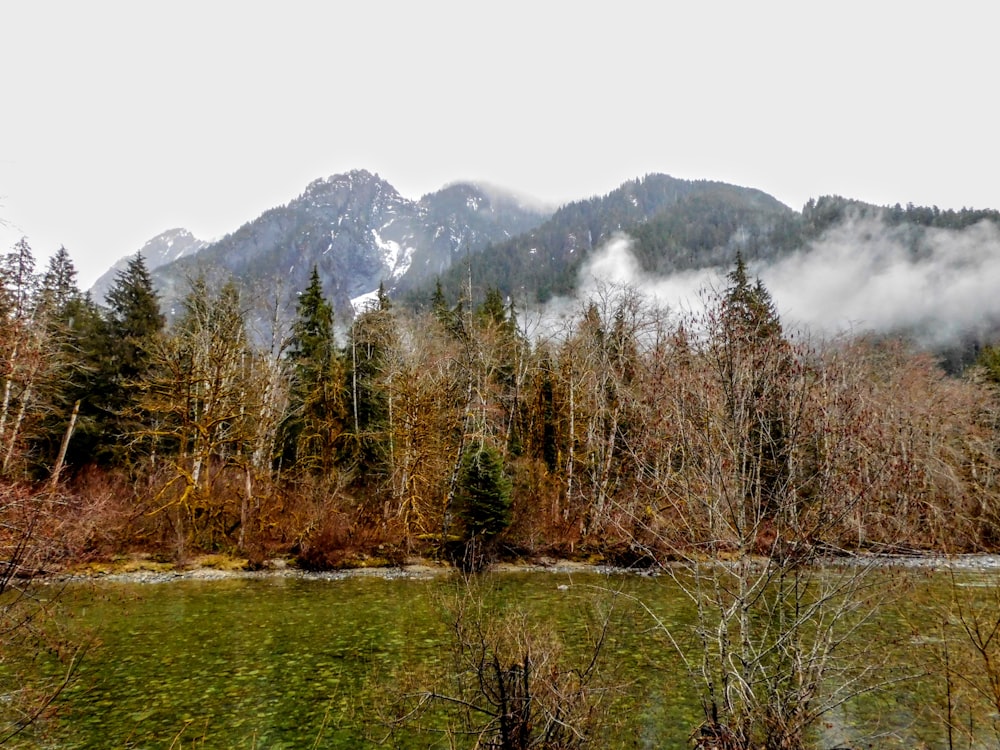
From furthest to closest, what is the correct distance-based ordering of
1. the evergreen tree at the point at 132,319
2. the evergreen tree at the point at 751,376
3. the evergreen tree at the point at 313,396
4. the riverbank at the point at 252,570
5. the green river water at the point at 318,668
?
1. the evergreen tree at the point at 132,319
2. the evergreen tree at the point at 313,396
3. the riverbank at the point at 252,570
4. the green river water at the point at 318,668
5. the evergreen tree at the point at 751,376

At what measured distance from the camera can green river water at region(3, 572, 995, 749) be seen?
7.76 m

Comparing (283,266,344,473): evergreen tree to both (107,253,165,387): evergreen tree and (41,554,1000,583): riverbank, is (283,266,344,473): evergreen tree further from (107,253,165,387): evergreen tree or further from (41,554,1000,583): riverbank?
(107,253,165,387): evergreen tree

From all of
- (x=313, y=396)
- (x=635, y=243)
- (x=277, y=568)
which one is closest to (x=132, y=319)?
(x=313, y=396)

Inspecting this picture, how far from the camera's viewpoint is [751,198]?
16162cm

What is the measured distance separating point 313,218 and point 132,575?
621 ft

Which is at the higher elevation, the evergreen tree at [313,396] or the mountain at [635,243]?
the mountain at [635,243]

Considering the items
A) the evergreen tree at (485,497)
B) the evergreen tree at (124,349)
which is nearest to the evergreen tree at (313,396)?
the evergreen tree at (124,349)

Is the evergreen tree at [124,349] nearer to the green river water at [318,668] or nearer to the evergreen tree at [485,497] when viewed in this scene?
the green river water at [318,668]

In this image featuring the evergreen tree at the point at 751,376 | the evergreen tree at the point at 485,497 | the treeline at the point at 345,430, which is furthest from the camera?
the evergreen tree at the point at 485,497

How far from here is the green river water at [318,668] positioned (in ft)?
25.5

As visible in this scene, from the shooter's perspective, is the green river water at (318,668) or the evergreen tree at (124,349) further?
the evergreen tree at (124,349)

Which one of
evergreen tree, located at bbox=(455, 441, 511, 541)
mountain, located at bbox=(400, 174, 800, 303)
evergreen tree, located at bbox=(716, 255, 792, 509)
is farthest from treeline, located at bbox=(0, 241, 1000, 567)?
mountain, located at bbox=(400, 174, 800, 303)

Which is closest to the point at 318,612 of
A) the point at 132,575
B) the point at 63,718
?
the point at 63,718

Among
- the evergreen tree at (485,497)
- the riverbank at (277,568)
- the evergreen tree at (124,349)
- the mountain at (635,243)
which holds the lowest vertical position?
the riverbank at (277,568)
